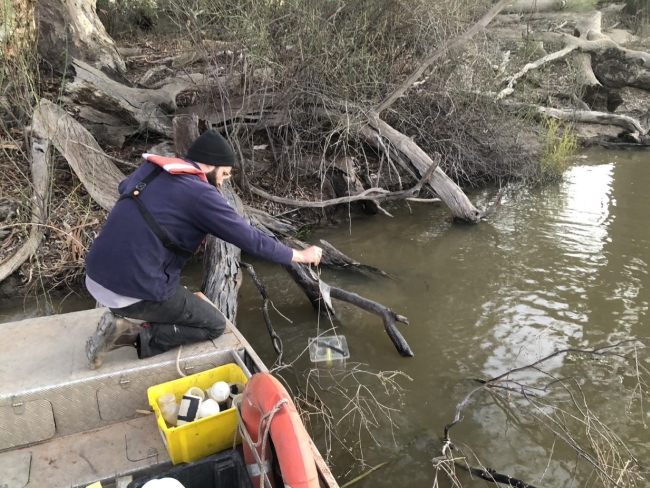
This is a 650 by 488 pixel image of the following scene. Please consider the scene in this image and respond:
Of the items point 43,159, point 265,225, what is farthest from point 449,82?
point 43,159

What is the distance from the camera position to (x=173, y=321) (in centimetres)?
306

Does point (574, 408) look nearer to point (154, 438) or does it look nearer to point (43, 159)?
point (154, 438)

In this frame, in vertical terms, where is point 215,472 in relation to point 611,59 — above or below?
below

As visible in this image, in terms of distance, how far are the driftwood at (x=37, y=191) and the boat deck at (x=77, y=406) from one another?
7.55ft

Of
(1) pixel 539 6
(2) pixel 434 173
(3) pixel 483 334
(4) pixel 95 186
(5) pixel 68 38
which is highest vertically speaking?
(1) pixel 539 6

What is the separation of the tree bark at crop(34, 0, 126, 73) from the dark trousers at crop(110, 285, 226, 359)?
219 inches

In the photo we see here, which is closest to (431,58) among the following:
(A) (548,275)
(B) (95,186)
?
(A) (548,275)

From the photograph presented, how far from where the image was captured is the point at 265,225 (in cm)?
616

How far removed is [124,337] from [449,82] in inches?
257

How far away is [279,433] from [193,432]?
58 cm

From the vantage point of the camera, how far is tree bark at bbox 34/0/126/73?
23.7 feet

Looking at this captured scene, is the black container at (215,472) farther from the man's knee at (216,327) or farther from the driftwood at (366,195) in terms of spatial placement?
the driftwood at (366,195)

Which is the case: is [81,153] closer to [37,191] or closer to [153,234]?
[37,191]

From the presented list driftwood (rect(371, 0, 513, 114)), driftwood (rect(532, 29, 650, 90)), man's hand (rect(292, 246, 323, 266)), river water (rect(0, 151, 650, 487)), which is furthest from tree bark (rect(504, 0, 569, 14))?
man's hand (rect(292, 246, 323, 266))
